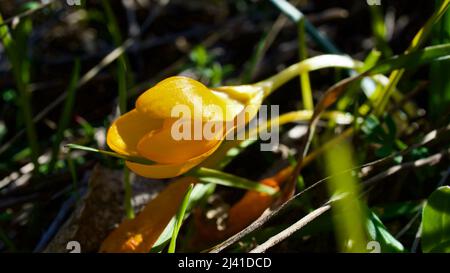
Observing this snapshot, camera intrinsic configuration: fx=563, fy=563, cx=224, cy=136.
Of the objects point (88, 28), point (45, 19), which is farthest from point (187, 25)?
point (45, 19)

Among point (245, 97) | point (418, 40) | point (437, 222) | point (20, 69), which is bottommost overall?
point (437, 222)

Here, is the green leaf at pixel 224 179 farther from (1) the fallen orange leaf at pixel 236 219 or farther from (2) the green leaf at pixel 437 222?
(2) the green leaf at pixel 437 222

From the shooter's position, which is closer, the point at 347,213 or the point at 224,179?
the point at 347,213

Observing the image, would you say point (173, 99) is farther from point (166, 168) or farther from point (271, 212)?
point (271, 212)

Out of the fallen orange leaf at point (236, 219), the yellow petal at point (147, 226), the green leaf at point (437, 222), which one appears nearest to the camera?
the green leaf at point (437, 222)

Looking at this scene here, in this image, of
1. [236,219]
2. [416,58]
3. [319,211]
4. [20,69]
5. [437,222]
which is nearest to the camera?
[437,222]

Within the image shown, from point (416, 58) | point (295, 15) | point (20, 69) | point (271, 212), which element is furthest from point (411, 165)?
point (20, 69)

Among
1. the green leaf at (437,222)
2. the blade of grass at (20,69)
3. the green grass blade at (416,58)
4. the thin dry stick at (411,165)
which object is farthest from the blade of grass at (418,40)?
the blade of grass at (20,69)
